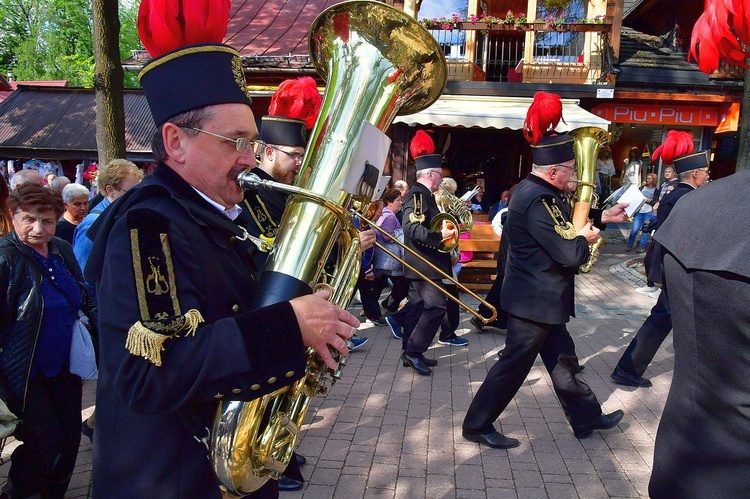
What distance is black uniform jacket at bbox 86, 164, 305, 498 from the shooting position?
1.21 meters

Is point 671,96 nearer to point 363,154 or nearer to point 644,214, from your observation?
point 644,214

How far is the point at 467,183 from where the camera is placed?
41.0ft

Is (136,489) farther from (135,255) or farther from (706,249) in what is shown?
(706,249)

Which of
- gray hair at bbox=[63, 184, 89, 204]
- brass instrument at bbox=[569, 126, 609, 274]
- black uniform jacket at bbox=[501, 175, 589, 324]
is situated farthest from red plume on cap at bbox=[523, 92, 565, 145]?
gray hair at bbox=[63, 184, 89, 204]

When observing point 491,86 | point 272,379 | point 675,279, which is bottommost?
point 272,379

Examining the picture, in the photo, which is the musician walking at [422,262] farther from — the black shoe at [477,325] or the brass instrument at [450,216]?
the black shoe at [477,325]

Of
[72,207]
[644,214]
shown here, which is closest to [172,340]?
[72,207]

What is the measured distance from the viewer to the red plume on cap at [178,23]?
1.43 meters

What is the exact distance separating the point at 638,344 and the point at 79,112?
18.3m

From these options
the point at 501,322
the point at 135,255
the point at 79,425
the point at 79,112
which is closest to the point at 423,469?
the point at 79,425

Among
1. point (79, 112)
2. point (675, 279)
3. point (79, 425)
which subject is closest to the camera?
point (675, 279)

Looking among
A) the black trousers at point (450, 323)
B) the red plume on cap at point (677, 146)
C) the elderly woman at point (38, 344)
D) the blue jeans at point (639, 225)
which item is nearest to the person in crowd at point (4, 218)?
the elderly woman at point (38, 344)

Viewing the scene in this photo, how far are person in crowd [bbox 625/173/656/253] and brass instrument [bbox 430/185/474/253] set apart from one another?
7007 millimetres

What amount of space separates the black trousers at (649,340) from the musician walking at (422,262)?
1.76 metres
